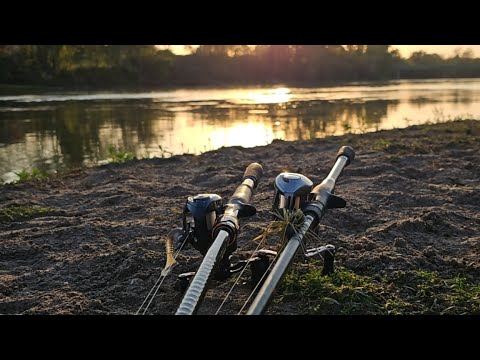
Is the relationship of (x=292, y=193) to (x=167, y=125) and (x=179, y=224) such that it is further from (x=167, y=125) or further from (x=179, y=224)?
(x=167, y=125)

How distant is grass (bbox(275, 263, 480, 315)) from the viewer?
2512 millimetres

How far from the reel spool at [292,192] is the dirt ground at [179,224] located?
0.56 m

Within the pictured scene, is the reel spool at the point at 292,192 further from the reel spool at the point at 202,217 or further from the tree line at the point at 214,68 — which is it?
the tree line at the point at 214,68

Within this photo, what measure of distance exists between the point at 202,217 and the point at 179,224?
1.74m

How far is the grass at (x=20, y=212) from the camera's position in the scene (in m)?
4.53

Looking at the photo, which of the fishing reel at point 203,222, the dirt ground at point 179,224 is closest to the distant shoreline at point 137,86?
the dirt ground at point 179,224

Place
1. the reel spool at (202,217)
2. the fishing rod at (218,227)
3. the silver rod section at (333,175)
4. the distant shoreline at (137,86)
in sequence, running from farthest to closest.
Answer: the distant shoreline at (137,86) < the silver rod section at (333,175) < the reel spool at (202,217) < the fishing rod at (218,227)

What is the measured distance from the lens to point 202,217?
239 centimetres

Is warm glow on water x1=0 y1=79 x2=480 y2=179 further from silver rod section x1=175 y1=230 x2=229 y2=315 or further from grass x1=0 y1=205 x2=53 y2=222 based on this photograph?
silver rod section x1=175 y1=230 x2=229 y2=315

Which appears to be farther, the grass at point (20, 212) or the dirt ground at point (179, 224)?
the grass at point (20, 212)

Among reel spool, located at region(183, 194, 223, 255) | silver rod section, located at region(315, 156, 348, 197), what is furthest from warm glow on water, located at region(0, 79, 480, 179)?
reel spool, located at region(183, 194, 223, 255)

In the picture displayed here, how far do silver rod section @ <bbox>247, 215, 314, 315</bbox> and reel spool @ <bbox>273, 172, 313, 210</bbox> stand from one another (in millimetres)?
124
